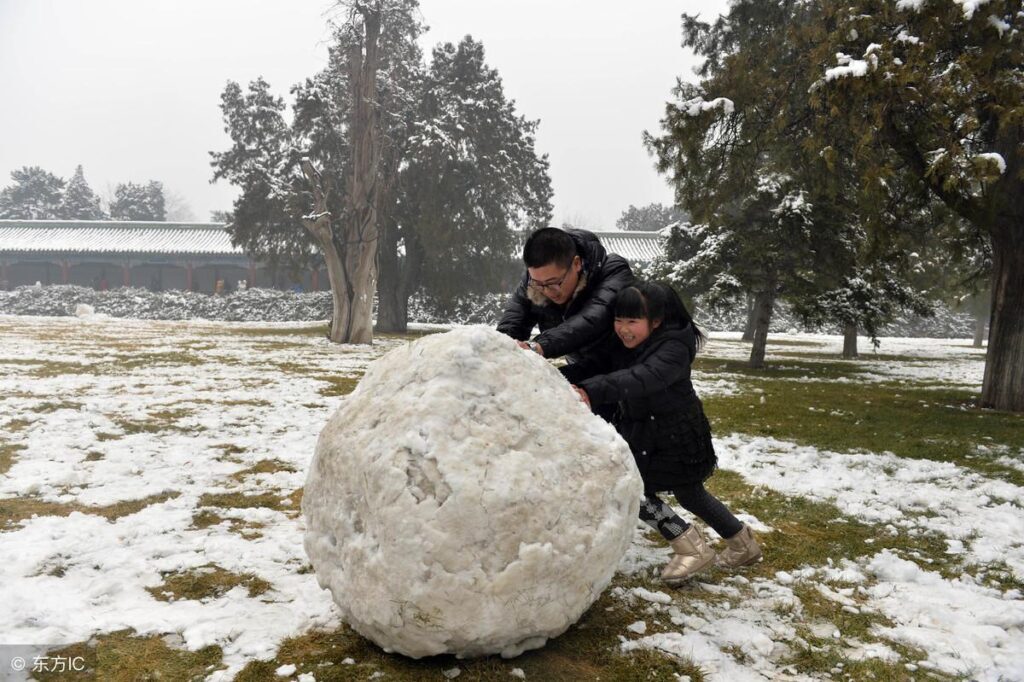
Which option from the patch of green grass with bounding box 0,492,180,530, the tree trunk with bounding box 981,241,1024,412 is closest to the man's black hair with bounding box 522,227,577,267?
the patch of green grass with bounding box 0,492,180,530

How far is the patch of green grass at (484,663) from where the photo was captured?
2.48 m

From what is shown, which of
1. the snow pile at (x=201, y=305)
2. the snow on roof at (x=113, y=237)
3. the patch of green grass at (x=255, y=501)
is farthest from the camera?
the snow on roof at (x=113, y=237)

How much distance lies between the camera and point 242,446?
601 cm

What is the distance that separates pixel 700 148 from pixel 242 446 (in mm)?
7134

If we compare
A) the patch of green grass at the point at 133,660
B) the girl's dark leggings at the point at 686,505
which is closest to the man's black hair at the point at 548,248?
the girl's dark leggings at the point at 686,505

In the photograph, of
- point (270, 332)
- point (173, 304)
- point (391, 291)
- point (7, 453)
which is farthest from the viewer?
point (173, 304)

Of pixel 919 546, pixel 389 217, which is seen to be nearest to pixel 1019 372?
pixel 919 546

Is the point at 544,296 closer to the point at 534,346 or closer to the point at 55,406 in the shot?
the point at 534,346

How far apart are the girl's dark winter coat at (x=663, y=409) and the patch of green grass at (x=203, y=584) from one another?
203 cm

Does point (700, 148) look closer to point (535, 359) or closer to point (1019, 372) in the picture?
point (1019, 372)

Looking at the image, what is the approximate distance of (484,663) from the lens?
2.56 meters

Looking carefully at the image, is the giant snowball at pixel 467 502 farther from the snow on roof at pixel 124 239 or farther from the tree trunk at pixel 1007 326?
the snow on roof at pixel 124 239

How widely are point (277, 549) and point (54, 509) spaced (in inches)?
70.8

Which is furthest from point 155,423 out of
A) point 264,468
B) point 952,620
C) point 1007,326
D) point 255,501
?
point 1007,326
